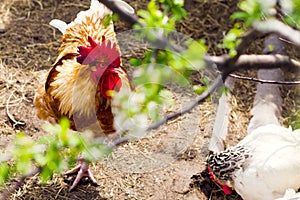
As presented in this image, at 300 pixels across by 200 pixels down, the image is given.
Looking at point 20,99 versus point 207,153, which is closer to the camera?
point 207,153

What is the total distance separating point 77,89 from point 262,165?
1.07m

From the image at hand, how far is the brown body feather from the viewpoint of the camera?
2.63m

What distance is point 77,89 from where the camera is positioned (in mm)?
2658

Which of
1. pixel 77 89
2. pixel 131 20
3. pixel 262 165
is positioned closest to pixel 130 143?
pixel 77 89

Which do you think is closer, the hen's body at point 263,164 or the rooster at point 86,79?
the rooster at point 86,79

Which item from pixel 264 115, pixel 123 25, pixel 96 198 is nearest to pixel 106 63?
pixel 96 198

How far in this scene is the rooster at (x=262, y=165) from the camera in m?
2.66

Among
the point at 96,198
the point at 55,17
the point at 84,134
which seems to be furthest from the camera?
the point at 55,17

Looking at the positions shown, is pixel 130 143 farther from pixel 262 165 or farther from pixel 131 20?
pixel 131 20

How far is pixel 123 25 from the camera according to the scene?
4215 millimetres

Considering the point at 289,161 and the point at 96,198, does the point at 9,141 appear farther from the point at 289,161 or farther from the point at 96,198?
the point at 289,161

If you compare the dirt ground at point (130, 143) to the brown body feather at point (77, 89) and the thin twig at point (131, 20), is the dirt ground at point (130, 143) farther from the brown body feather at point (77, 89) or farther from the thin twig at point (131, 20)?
the thin twig at point (131, 20)

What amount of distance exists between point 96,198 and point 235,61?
2.25 m

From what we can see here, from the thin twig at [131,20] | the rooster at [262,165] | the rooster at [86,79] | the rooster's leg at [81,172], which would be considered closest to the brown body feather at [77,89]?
the rooster at [86,79]
